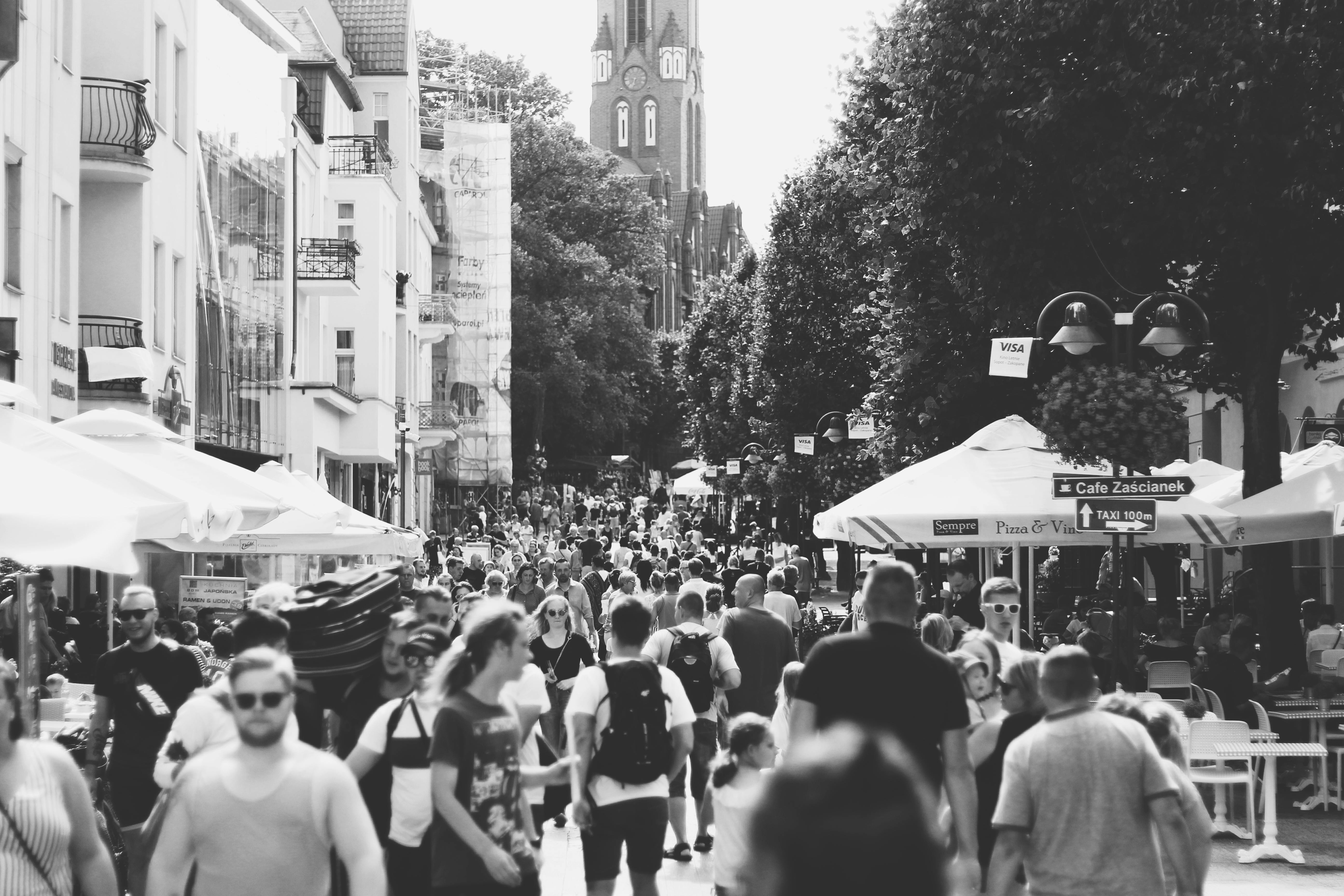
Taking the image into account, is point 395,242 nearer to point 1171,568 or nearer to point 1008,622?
point 1171,568

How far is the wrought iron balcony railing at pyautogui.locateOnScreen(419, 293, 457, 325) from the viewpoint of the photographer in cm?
5875

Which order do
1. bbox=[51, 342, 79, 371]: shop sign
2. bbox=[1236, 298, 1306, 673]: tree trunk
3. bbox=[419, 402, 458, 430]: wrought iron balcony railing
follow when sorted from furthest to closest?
bbox=[419, 402, 458, 430]: wrought iron balcony railing < bbox=[51, 342, 79, 371]: shop sign < bbox=[1236, 298, 1306, 673]: tree trunk

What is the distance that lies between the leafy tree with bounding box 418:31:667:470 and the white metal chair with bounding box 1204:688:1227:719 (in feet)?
198

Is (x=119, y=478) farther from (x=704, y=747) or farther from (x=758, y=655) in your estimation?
(x=758, y=655)

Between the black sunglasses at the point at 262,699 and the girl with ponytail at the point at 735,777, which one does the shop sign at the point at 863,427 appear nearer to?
the girl with ponytail at the point at 735,777

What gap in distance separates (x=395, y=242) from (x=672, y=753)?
43.6m

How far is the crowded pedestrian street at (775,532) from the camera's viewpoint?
599cm

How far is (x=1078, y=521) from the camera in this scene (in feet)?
41.2

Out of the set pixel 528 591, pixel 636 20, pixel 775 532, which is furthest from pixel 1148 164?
pixel 636 20

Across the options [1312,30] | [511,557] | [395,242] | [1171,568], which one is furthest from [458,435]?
[1312,30]

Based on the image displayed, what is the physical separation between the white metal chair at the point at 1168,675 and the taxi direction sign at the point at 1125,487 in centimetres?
180

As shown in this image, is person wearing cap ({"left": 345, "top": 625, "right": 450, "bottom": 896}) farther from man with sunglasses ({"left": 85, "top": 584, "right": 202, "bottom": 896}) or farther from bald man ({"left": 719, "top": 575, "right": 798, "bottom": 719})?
bald man ({"left": 719, "top": 575, "right": 798, "bottom": 719})

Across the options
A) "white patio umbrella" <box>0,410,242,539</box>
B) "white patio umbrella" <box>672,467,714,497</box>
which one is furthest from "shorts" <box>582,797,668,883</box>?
"white patio umbrella" <box>672,467,714,497</box>

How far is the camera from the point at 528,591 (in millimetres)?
16188
